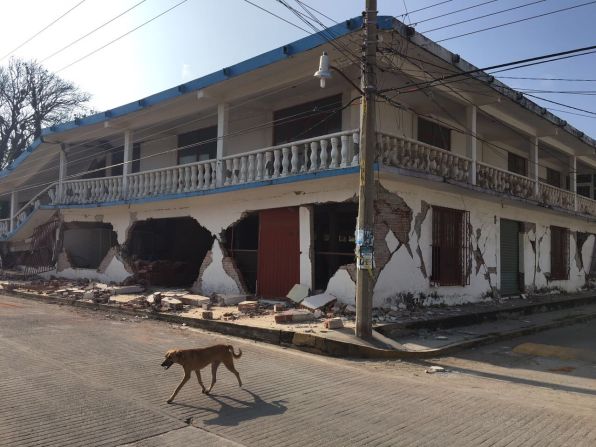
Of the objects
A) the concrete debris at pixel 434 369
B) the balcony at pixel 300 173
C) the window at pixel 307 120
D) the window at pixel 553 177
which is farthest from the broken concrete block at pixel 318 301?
the window at pixel 553 177

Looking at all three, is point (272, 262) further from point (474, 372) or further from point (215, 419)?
point (215, 419)

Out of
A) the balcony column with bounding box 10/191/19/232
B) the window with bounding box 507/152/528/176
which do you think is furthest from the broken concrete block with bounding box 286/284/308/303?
the balcony column with bounding box 10/191/19/232

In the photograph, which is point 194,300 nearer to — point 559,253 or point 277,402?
point 277,402

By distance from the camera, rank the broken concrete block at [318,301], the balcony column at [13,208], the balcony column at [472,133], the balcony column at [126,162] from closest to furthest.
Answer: the broken concrete block at [318,301] → the balcony column at [472,133] → the balcony column at [126,162] → the balcony column at [13,208]

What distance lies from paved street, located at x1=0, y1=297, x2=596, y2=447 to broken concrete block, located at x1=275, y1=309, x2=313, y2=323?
165 centimetres

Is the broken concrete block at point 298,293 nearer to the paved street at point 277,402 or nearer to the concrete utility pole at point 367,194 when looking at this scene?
the concrete utility pole at point 367,194

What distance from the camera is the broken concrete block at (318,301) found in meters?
11.4

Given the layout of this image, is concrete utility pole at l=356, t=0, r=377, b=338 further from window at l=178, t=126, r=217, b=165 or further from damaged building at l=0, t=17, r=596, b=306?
window at l=178, t=126, r=217, b=165

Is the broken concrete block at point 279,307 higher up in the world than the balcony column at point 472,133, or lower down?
lower down

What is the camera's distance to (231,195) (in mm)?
14156

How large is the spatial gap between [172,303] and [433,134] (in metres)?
8.89

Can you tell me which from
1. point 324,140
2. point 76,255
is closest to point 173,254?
point 76,255

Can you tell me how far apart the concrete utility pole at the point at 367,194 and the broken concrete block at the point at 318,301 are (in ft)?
7.96

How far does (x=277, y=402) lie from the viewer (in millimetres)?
5555
